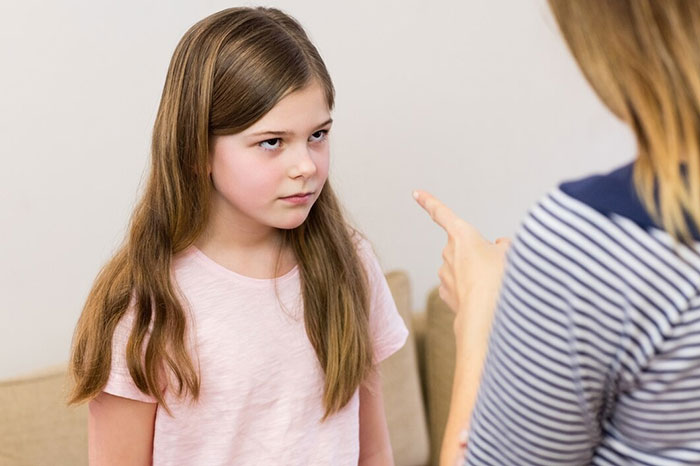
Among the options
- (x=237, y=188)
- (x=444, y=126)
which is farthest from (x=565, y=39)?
(x=444, y=126)

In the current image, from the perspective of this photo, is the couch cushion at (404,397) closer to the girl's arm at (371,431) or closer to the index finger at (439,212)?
the girl's arm at (371,431)

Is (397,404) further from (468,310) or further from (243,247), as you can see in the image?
(468,310)

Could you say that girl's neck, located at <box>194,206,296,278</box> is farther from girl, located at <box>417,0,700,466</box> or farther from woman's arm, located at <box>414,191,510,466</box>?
girl, located at <box>417,0,700,466</box>

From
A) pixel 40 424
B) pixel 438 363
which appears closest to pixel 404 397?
pixel 438 363

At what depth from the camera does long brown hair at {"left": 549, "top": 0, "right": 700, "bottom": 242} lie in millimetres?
604

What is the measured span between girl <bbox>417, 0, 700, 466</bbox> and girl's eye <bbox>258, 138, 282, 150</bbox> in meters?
0.54

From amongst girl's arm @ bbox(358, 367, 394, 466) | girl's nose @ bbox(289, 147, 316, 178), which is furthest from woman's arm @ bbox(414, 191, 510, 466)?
girl's arm @ bbox(358, 367, 394, 466)

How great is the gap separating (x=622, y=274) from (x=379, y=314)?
799 mm

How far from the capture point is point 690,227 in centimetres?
60

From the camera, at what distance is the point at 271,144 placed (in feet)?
3.78

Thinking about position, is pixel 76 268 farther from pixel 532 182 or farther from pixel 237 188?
pixel 532 182

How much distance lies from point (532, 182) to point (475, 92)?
0.28 meters

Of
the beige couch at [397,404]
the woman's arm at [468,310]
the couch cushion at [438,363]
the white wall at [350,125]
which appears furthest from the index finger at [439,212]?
the couch cushion at [438,363]

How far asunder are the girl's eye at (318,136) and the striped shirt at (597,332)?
0.56 m
